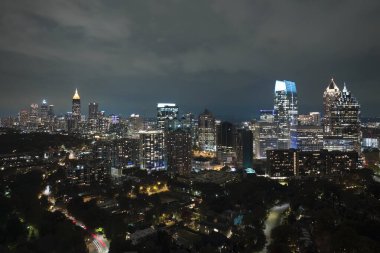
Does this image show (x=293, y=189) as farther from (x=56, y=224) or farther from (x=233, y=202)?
(x=56, y=224)

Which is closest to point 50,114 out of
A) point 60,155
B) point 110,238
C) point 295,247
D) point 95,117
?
point 95,117

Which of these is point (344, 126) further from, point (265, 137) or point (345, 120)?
point (265, 137)

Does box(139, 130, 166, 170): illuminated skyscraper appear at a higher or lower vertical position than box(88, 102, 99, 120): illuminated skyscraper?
lower

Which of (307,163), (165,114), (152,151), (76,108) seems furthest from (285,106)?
(76,108)

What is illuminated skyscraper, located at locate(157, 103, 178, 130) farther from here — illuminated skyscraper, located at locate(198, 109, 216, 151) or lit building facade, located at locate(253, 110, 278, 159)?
lit building facade, located at locate(253, 110, 278, 159)

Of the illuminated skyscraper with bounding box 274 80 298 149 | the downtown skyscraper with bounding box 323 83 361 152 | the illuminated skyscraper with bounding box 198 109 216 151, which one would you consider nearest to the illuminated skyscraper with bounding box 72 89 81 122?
the illuminated skyscraper with bounding box 198 109 216 151
